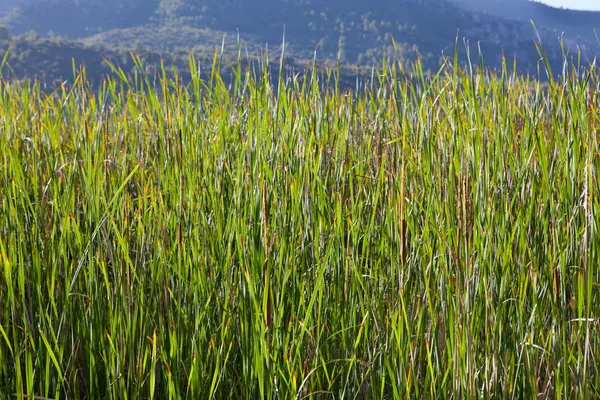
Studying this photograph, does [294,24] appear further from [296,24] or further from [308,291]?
[308,291]

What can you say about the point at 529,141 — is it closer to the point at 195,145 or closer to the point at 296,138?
the point at 296,138

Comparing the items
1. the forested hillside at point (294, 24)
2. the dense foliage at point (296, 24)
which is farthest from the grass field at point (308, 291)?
the dense foliage at point (296, 24)

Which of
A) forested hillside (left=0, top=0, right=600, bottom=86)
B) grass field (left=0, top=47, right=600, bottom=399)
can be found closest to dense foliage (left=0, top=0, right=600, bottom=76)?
forested hillside (left=0, top=0, right=600, bottom=86)

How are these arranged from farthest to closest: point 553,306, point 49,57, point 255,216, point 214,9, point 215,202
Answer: point 214,9, point 49,57, point 215,202, point 255,216, point 553,306

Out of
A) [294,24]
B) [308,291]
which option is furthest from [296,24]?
[308,291]

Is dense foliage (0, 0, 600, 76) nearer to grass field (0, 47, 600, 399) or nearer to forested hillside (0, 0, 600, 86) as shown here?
forested hillside (0, 0, 600, 86)

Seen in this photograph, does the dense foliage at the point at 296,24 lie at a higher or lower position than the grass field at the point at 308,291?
lower

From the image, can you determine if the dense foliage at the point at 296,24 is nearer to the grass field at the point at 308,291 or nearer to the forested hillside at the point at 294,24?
the forested hillside at the point at 294,24

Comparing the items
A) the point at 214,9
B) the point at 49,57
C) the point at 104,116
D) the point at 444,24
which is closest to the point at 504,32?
the point at 444,24

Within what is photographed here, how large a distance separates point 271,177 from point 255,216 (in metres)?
0.28

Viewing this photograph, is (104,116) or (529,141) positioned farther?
(104,116)

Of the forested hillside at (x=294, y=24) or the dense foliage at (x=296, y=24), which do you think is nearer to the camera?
the forested hillside at (x=294, y=24)

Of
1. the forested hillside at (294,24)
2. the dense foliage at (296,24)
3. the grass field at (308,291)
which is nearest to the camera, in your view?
the grass field at (308,291)

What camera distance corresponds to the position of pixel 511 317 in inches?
58.1
